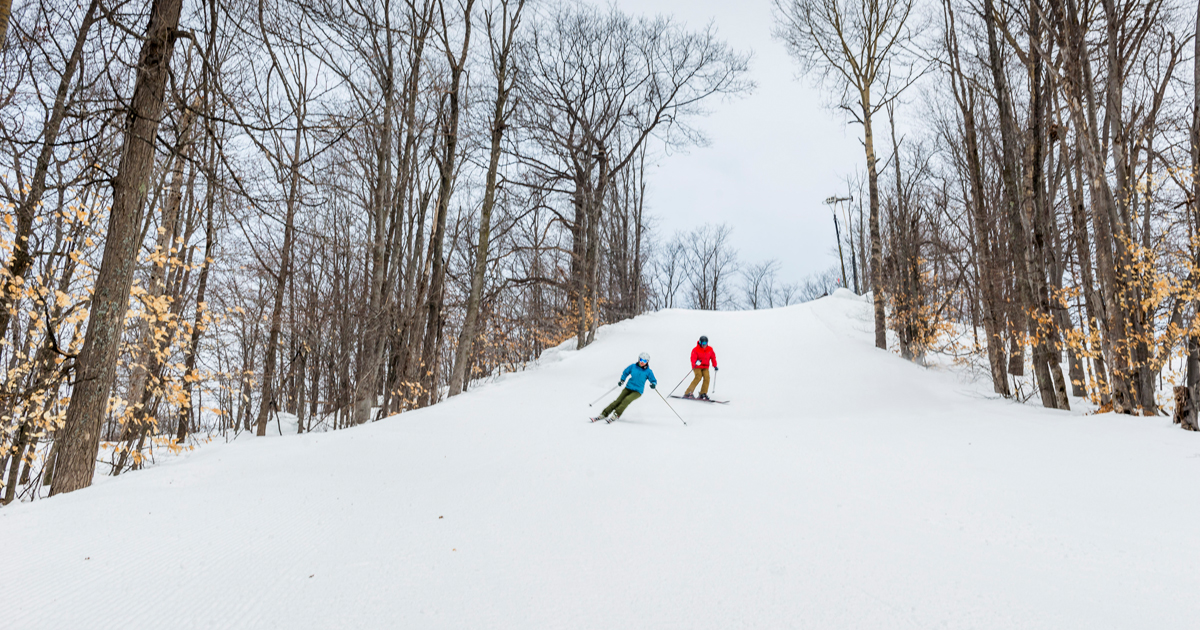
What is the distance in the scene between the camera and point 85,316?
6.71 metres

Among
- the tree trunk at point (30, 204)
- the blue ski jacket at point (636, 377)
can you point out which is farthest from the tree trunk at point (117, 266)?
the blue ski jacket at point (636, 377)

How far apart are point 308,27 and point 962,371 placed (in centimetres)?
1480

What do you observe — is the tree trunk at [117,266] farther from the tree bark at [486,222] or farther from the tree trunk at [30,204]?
the tree bark at [486,222]

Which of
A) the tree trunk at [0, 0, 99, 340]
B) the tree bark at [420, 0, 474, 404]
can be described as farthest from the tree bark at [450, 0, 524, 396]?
the tree trunk at [0, 0, 99, 340]

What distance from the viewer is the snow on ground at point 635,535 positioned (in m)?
2.38

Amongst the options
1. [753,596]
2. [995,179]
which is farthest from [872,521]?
[995,179]

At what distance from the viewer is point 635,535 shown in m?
3.32

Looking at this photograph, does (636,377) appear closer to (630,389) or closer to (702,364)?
(630,389)

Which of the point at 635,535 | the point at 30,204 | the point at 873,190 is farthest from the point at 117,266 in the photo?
the point at 873,190

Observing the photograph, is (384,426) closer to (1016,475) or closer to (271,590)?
(271,590)

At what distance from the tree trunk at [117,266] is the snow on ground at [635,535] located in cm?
46

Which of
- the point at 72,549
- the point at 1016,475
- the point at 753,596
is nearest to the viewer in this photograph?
the point at 753,596

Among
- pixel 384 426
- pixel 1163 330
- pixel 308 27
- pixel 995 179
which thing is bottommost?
pixel 384 426

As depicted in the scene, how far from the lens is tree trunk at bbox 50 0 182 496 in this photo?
4.34m
